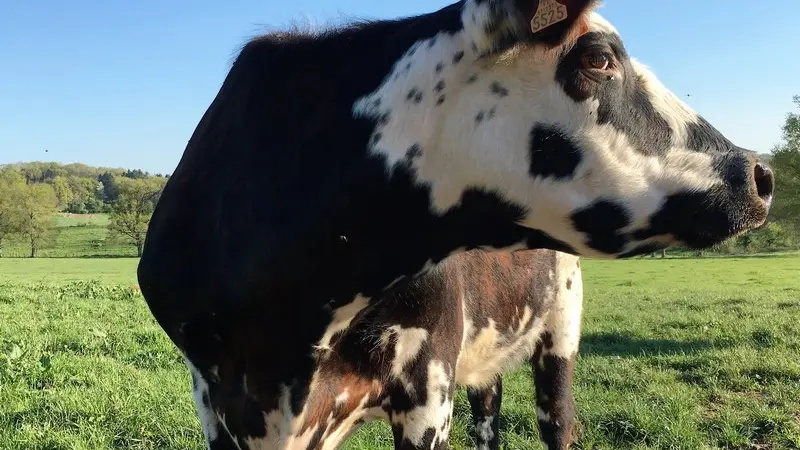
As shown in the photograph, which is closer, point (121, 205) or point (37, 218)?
point (121, 205)

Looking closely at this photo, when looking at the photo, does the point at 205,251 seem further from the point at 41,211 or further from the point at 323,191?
the point at 41,211

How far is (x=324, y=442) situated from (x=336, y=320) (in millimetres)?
737

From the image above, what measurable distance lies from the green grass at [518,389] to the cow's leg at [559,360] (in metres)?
0.38

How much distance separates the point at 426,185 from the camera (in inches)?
71.6

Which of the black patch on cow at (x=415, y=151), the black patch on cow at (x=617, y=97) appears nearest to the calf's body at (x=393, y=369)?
the black patch on cow at (x=415, y=151)

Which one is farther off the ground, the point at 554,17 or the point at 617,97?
the point at 554,17

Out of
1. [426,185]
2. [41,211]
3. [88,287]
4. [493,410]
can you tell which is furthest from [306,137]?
[41,211]

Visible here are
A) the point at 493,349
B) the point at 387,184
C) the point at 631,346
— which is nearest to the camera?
the point at 387,184

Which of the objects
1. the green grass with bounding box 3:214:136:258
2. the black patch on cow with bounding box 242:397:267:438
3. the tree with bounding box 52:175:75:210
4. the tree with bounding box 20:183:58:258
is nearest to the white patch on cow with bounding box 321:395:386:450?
the black patch on cow with bounding box 242:397:267:438

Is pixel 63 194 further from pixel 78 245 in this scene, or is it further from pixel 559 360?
pixel 559 360

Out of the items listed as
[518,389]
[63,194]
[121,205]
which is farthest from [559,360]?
[63,194]

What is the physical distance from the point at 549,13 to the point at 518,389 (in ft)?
17.6

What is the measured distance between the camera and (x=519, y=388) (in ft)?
21.0

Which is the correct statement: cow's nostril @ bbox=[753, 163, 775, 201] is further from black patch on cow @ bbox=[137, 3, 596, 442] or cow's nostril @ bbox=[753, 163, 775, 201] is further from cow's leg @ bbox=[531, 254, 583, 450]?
cow's leg @ bbox=[531, 254, 583, 450]
